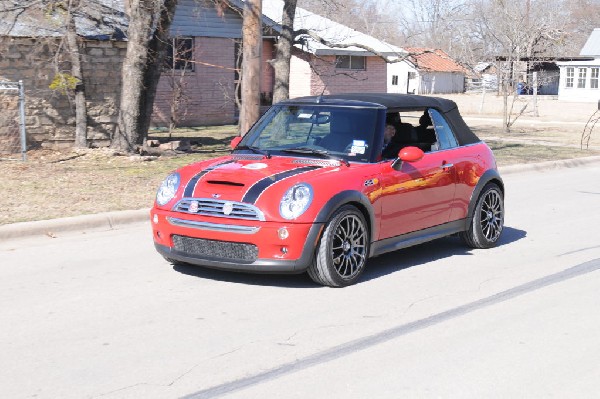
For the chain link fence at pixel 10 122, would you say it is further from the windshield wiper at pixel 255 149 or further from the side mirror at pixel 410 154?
the side mirror at pixel 410 154

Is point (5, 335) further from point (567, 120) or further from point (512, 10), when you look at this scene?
point (567, 120)

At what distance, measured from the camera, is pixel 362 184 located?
7.77 metres

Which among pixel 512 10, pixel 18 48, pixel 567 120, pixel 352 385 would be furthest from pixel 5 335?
pixel 567 120

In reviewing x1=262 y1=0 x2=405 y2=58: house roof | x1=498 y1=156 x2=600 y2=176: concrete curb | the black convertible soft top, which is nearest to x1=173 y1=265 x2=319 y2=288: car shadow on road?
the black convertible soft top

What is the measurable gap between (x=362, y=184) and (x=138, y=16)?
985 centimetres

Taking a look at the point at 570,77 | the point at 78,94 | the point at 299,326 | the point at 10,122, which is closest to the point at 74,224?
the point at 299,326

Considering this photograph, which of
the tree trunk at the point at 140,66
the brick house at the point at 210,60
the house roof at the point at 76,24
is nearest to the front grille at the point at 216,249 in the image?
the tree trunk at the point at 140,66

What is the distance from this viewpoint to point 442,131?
363 inches

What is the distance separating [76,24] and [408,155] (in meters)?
13.2

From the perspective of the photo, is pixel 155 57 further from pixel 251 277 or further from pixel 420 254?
pixel 251 277

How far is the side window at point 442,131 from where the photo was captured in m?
9.15

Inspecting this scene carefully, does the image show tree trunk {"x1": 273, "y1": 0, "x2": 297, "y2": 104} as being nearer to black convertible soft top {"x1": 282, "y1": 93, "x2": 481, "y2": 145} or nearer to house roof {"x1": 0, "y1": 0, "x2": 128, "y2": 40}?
house roof {"x1": 0, "y1": 0, "x2": 128, "y2": 40}

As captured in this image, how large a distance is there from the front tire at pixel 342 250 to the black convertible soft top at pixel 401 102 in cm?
134

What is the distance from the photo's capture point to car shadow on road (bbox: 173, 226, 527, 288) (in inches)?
311
